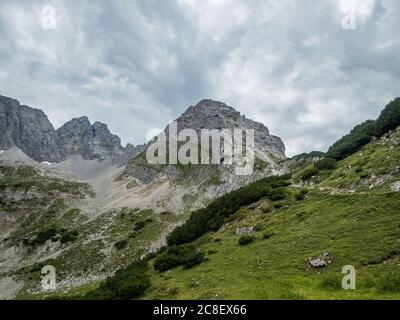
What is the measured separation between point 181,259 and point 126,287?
26.0 feet

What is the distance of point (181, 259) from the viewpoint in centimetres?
4200

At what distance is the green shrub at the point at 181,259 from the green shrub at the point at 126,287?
204 centimetres

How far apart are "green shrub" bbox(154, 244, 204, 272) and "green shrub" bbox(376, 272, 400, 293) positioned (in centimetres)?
2004

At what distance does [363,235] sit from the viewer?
3378 centimetres

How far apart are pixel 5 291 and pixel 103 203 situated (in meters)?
83.6

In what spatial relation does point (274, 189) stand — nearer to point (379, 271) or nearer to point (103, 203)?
point (379, 271)

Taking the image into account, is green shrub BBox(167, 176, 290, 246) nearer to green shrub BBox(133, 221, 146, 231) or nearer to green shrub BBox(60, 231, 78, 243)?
green shrub BBox(133, 221, 146, 231)

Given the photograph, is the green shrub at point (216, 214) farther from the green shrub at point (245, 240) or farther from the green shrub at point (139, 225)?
the green shrub at point (139, 225)

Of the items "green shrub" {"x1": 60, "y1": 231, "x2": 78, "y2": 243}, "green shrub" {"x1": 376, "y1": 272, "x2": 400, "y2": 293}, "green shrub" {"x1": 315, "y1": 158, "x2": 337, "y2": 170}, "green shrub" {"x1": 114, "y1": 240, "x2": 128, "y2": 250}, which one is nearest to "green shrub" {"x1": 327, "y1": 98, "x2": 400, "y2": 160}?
"green shrub" {"x1": 315, "y1": 158, "x2": 337, "y2": 170}

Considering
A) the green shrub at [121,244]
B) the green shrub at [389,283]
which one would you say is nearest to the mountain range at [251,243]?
the green shrub at [389,283]

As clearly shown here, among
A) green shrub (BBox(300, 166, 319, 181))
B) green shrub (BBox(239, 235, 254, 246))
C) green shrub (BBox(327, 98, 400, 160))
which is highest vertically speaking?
green shrub (BBox(327, 98, 400, 160))

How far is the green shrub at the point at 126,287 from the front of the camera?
115ft

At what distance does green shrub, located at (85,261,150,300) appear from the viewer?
115 ft
